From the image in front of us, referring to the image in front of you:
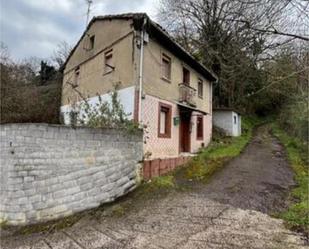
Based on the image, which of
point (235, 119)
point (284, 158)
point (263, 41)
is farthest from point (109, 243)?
point (235, 119)

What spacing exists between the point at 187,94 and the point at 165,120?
257cm

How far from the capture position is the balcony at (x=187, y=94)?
16422 mm

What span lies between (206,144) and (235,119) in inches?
334

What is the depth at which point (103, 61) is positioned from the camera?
15.3 metres

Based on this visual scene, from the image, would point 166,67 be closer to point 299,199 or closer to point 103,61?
point 103,61

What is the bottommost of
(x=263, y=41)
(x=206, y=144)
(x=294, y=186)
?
(x=294, y=186)

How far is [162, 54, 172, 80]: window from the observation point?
49.5 ft

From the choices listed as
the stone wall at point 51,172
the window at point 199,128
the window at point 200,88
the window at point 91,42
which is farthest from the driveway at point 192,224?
the window at point 91,42

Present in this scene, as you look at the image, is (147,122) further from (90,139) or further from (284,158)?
(284,158)

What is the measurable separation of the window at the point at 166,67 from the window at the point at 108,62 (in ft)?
7.35

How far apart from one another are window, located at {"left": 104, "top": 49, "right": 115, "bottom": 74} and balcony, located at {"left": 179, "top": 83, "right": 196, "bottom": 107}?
11.7ft

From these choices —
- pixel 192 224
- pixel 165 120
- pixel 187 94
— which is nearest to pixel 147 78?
pixel 165 120

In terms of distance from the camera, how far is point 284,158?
17.6 meters

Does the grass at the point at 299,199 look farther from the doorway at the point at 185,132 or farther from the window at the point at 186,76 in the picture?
the window at the point at 186,76
